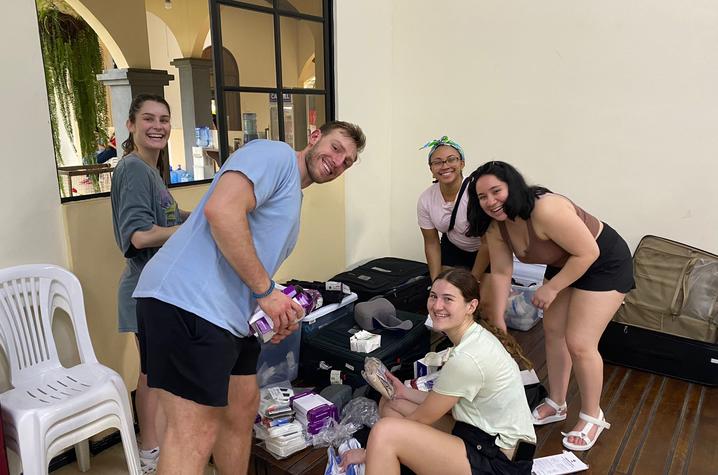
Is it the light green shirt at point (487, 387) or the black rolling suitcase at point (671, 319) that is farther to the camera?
the black rolling suitcase at point (671, 319)

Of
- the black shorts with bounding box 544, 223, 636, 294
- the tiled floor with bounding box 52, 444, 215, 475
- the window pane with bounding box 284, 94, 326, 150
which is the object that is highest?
the window pane with bounding box 284, 94, 326, 150

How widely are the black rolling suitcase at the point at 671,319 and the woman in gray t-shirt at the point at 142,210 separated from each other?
90.3 inches

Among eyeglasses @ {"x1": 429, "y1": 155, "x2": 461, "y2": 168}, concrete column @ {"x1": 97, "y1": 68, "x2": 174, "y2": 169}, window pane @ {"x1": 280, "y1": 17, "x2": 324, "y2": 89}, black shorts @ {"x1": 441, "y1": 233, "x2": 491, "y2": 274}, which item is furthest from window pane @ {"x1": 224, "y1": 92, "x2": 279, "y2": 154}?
black shorts @ {"x1": 441, "y1": 233, "x2": 491, "y2": 274}

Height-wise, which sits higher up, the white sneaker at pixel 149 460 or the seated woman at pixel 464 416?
the seated woman at pixel 464 416

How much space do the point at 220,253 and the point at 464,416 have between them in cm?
92

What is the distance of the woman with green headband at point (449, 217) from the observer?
2535mm

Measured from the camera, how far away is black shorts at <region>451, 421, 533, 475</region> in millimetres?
1581

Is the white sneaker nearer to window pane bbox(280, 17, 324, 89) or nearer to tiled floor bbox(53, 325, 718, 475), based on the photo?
tiled floor bbox(53, 325, 718, 475)

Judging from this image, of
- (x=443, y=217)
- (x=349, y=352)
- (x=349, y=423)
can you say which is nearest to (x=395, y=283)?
(x=443, y=217)

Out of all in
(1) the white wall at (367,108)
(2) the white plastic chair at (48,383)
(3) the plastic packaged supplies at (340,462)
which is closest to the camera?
(2) the white plastic chair at (48,383)

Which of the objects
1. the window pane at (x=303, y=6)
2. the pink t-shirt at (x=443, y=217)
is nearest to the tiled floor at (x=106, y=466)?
the pink t-shirt at (x=443, y=217)

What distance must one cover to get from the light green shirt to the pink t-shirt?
1.01 metres

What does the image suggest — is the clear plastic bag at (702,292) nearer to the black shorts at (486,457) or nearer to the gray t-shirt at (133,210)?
the black shorts at (486,457)

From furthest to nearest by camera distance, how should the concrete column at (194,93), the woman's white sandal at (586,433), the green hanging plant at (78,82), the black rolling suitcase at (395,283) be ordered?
the concrete column at (194,93)
the green hanging plant at (78,82)
the black rolling suitcase at (395,283)
the woman's white sandal at (586,433)
